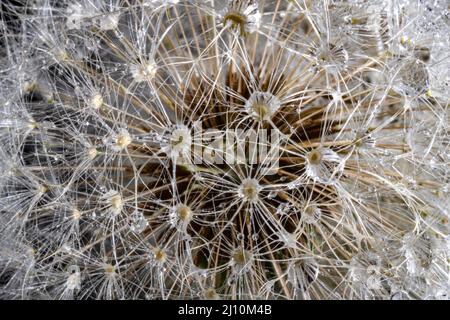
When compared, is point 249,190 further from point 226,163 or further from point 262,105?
point 262,105

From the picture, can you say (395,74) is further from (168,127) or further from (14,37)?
(14,37)

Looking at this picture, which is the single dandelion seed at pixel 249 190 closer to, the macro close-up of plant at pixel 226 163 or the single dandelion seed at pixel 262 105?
the macro close-up of plant at pixel 226 163

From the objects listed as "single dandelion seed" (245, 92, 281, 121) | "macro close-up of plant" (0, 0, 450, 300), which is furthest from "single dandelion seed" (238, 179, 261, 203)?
"single dandelion seed" (245, 92, 281, 121)

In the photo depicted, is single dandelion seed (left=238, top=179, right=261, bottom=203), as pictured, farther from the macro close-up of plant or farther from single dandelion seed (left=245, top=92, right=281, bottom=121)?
single dandelion seed (left=245, top=92, right=281, bottom=121)

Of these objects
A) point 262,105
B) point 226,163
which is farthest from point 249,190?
point 262,105

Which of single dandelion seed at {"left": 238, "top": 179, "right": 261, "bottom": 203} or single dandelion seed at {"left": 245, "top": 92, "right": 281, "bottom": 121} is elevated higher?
single dandelion seed at {"left": 245, "top": 92, "right": 281, "bottom": 121}

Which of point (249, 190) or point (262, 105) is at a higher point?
point (262, 105)

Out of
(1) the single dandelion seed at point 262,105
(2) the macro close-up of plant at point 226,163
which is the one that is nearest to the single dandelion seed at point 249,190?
(2) the macro close-up of plant at point 226,163
